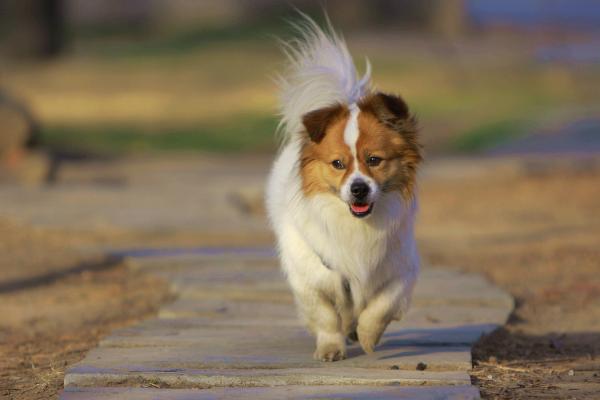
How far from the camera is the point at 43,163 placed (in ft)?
54.1

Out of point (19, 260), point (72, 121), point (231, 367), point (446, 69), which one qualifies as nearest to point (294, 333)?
point (231, 367)

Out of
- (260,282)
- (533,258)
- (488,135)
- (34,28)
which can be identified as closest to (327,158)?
(260,282)

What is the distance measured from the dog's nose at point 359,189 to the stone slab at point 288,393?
96 centimetres

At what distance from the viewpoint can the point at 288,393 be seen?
242 inches

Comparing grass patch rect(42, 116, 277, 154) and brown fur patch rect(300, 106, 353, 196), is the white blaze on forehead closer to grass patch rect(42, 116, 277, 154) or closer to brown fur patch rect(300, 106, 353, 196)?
brown fur patch rect(300, 106, 353, 196)

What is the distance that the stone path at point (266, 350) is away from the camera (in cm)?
627

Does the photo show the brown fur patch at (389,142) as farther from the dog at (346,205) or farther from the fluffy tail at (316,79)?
the fluffy tail at (316,79)

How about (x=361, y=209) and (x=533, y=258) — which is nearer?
(x=361, y=209)

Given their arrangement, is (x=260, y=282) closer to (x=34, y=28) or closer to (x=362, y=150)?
(x=362, y=150)

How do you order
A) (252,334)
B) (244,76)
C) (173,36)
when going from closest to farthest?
(252,334) → (244,76) → (173,36)

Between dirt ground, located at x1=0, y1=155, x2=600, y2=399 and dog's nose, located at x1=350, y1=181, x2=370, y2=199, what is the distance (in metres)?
1.13

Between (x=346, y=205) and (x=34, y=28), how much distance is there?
84.5ft

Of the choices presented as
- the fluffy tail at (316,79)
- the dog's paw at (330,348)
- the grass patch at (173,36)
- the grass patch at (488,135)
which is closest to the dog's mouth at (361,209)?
the fluffy tail at (316,79)

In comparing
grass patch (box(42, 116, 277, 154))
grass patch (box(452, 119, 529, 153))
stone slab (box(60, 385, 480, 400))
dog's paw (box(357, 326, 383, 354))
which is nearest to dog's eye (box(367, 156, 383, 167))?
dog's paw (box(357, 326, 383, 354))
